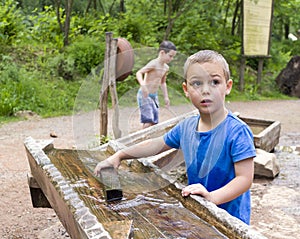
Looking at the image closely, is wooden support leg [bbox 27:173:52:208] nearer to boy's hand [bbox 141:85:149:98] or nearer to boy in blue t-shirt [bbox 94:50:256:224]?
boy in blue t-shirt [bbox 94:50:256:224]

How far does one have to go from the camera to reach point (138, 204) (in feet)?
7.95

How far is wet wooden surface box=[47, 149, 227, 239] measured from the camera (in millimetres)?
2068

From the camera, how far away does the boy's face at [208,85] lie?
2008mm

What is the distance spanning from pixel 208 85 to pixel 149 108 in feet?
11.0

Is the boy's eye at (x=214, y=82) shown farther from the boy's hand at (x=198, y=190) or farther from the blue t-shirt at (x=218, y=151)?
the boy's hand at (x=198, y=190)

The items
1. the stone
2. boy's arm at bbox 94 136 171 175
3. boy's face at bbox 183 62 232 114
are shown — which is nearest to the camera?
boy's face at bbox 183 62 232 114

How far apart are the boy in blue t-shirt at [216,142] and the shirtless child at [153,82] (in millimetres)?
1624

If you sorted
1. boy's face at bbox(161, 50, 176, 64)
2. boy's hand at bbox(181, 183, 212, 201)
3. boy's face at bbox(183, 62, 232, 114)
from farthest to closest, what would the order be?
boy's face at bbox(161, 50, 176, 64) < boy's hand at bbox(181, 183, 212, 201) < boy's face at bbox(183, 62, 232, 114)

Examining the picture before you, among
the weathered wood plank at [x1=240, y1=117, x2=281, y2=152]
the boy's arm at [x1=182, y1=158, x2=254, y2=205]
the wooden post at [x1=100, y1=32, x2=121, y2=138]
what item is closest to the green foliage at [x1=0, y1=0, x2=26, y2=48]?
the wooden post at [x1=100, y1=32, x2=121, y2=138]

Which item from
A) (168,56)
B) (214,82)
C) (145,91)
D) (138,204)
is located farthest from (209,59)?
(145,91)

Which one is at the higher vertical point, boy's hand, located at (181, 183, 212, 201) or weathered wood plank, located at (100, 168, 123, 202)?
boy's hand, located at (181, 183, 212, 201)

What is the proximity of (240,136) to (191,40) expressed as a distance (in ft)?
37.9

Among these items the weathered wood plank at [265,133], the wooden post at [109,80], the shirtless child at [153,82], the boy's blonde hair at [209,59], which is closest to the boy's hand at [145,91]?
the shirtless child at [153,82]

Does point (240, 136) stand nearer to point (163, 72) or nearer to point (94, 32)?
point (163, 72)
